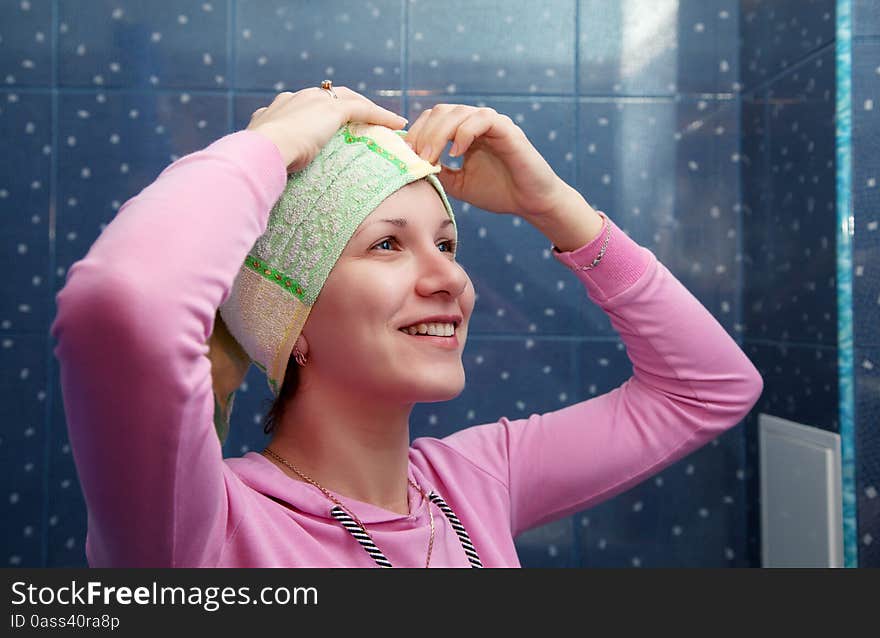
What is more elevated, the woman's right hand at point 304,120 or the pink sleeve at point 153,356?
the woman's right hand at point 304,120

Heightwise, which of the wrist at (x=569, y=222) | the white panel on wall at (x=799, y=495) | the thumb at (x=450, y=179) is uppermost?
the thumb at (x=450, y=179)

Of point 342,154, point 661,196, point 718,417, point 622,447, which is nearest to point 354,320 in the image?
point 342,154

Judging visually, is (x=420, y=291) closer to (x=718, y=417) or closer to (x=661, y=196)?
(x=718, y=417)

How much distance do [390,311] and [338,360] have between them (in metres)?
0.10

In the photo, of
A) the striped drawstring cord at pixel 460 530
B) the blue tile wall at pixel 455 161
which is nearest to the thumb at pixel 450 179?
the striped drawstring cord at pixel 460 530

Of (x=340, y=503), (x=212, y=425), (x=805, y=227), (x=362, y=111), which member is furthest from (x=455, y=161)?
(x=212, y=425)

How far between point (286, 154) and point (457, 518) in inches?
23.1

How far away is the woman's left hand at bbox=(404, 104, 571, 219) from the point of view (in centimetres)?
110

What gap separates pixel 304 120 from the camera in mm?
923

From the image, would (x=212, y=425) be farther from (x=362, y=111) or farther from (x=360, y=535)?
(x=362, y=111)

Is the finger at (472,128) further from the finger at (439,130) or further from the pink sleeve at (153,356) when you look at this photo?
the pink sleeve at (153,356)

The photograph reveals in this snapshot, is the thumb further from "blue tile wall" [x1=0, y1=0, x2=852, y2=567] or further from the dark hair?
"blue tile wall" [x1=0, y1=0, x2=852, y2=567]

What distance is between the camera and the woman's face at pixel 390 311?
1.00 meters

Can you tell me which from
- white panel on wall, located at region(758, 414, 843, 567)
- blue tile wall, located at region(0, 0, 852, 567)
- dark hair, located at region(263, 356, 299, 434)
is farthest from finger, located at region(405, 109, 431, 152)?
white panel on wall, located at region(758, 414, 843, 567)
